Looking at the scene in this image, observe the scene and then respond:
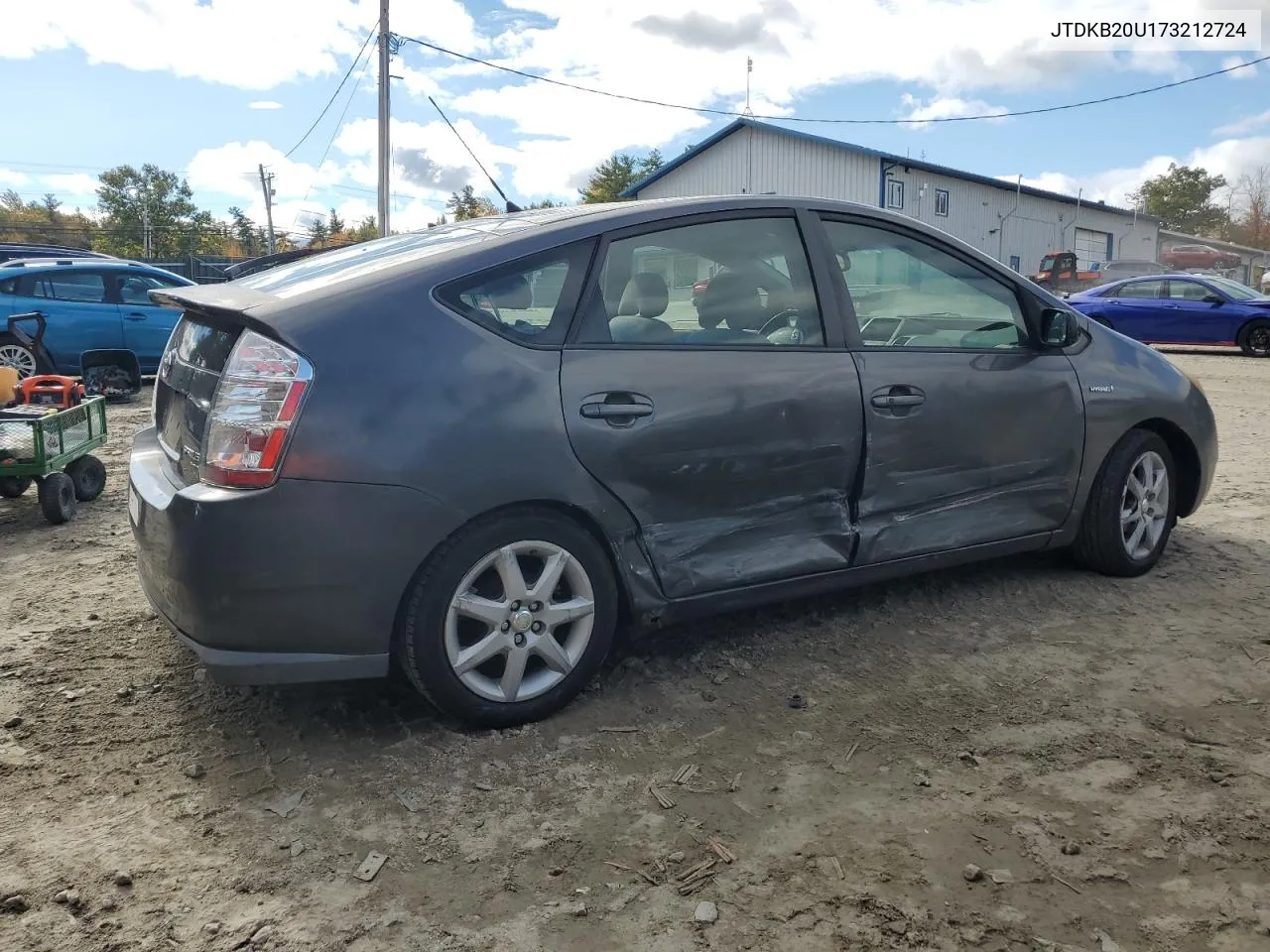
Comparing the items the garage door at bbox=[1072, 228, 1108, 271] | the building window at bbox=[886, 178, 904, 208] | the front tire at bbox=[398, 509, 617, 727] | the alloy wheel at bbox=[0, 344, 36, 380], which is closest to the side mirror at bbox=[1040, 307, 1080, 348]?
the front tire at bbox=[398, 509, 617, 727]

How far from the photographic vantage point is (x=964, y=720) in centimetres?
309

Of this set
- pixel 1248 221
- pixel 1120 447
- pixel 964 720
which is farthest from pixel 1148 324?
pixel 1248 221

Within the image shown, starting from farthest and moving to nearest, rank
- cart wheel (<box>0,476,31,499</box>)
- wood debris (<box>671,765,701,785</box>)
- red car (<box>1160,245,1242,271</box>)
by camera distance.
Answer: red car (<box>1160,245,1242,271</box>)
cart wheel (<box>0,476,31,499</box>)
wood debris (<box>671,765,701,785</box>)

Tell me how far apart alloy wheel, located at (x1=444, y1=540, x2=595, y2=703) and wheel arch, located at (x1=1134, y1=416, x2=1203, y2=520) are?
281 cm

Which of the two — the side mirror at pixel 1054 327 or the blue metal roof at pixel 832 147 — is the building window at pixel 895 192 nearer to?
the blue metal roof at pixel 832 147

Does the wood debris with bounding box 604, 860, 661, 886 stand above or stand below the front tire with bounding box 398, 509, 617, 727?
below

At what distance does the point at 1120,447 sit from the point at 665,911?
3.13 metres

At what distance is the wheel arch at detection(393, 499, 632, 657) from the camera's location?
2.83 meters

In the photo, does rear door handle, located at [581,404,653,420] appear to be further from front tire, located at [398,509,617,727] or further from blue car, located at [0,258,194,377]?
blue car, located at [0,258,194,377]

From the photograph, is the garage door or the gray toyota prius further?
the garage door

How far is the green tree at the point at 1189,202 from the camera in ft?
253

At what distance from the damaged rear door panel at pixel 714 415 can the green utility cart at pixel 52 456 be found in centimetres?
386

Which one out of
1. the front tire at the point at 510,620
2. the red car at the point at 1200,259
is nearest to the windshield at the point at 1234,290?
the front tire at the point at 510,620

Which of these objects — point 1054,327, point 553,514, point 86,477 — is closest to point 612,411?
point 553,514
